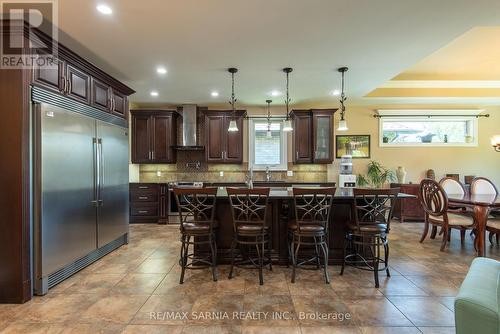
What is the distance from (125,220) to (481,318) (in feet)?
14.1

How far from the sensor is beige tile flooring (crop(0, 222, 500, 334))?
208cm

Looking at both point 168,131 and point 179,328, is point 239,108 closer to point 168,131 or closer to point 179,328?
point 168,131

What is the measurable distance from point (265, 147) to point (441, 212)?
378cm

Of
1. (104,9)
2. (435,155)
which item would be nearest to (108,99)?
(104,9)

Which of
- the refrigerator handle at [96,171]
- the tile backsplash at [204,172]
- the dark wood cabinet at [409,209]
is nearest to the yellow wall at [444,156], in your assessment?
the dark wood cabinet at [409,209]

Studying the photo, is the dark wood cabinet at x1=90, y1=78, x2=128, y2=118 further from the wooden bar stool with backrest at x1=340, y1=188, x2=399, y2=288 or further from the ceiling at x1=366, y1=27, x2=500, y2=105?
the ceiling at x1=366, y1=27, x2=500, y2=105

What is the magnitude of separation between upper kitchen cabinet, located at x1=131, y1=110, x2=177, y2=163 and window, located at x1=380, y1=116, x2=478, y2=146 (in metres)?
5.11

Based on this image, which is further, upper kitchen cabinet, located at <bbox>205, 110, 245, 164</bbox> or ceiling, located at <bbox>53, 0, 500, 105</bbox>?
upper kitchen cabinet, located at <bbox>205, 110, 245, 164</bbox>

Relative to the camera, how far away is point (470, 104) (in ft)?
20.6

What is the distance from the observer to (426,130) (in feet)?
21.1

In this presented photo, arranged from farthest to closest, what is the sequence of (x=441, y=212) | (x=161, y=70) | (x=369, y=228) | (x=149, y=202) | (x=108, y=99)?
(x=149, y=202) < (x=161, y=70) < (x=441, y=212) < (x=108, y=99) < (x=369, y=228)

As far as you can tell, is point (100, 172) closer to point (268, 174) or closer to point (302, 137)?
point (268, 174)

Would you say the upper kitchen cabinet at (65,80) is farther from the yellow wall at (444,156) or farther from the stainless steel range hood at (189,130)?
the yellow wall at (444,156)

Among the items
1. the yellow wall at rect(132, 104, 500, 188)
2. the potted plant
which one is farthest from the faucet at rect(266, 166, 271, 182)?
the potted plant
